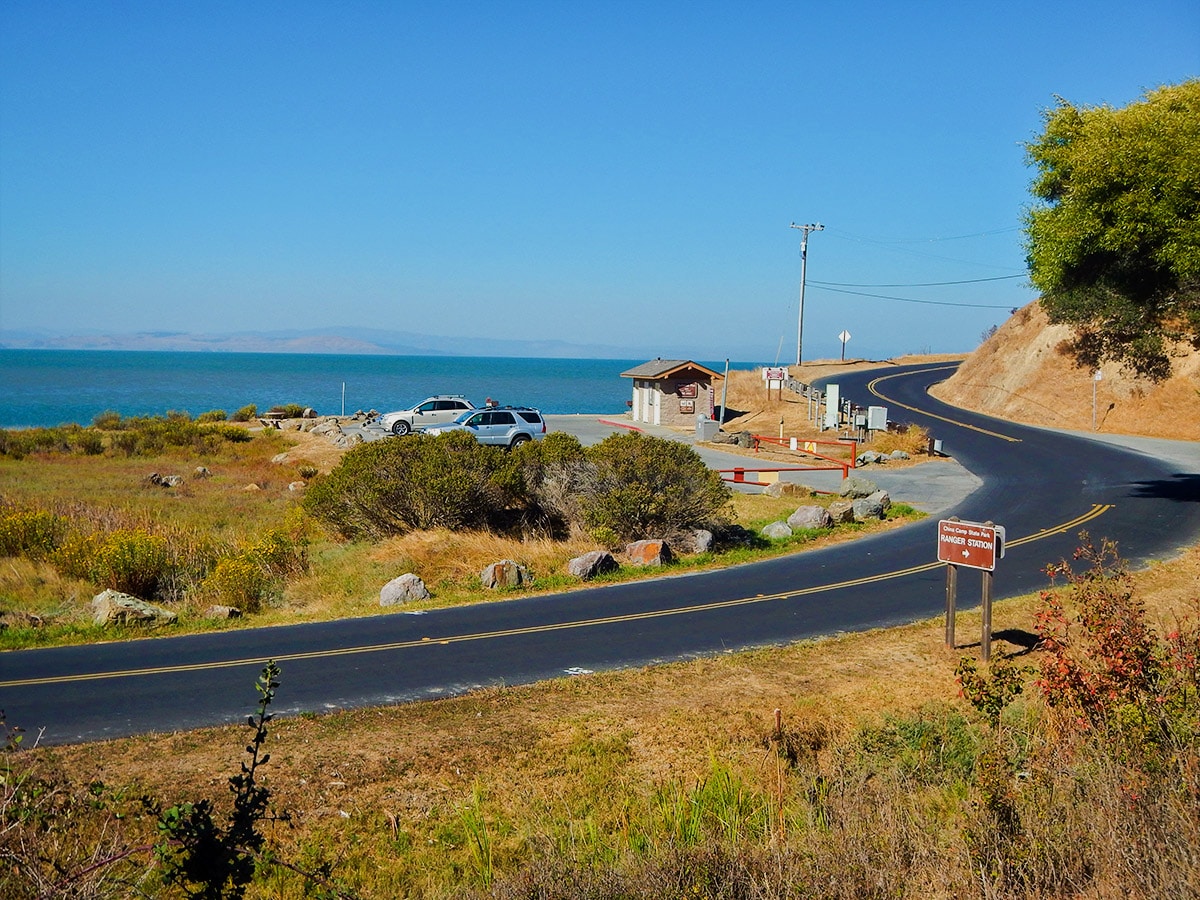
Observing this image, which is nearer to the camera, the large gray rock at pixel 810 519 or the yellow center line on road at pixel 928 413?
the large gray rock at pixel 810 519

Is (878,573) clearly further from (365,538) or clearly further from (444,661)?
(365,538)

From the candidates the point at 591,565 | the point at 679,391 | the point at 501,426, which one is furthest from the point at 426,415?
the point at 591,565

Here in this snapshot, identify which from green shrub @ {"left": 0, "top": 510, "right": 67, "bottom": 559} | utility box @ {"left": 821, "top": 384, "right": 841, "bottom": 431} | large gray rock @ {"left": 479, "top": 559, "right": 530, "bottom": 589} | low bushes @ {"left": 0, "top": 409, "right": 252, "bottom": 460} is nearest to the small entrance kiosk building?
utility box @ {"left": 821, "top": 384, "right": 841, "bottom": 431}

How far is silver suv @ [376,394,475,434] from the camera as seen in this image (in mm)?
42562

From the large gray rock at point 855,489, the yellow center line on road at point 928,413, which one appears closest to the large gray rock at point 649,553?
the large gray rock at point 855,489

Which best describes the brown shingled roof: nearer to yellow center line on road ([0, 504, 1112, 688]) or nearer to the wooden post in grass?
yellow center line on road ([0, 504, 1112, 688])

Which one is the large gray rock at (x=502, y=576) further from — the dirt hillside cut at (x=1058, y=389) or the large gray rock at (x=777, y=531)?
the dirt hillside cut at (x=1058, y=389)

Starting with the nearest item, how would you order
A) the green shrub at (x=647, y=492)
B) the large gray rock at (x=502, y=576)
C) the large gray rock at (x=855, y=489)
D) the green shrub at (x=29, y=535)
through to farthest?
1. the large gray rock at (x=502, y=576)
2. the green shrub at (x=29, y=535)
3. the green shrub at (x=647, y=492)
4. the large gray rock at (x=855, y=489)

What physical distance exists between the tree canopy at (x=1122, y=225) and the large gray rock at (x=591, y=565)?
13.3m

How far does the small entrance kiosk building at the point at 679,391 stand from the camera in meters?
51.8

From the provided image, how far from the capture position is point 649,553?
20.2 metres

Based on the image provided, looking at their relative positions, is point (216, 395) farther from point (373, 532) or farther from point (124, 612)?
point (124, 612)

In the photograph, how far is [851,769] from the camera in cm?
859

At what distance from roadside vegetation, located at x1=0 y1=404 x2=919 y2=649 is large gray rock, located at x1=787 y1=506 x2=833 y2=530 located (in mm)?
377
